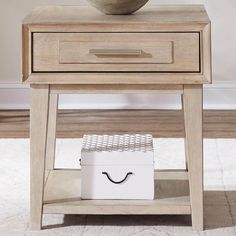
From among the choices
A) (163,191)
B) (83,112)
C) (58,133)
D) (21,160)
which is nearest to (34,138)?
(163,191)

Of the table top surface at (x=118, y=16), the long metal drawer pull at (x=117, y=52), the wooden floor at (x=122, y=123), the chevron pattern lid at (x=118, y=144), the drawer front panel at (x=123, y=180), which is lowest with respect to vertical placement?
the drawer front panel at (x=123, y=180)

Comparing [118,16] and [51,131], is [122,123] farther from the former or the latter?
[118,16]

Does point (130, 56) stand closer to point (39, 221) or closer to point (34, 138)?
point (34, 138)

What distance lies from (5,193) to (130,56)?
74cm

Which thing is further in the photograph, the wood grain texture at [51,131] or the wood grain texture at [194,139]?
the wood grain texture at [51,131]

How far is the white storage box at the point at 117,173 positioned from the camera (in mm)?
2168

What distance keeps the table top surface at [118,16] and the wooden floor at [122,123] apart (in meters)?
1.13

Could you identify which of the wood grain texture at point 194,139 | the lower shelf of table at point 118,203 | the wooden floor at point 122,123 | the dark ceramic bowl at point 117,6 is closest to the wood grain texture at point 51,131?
the lower shelf of table at point 118,203

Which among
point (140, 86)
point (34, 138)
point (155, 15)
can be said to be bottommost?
point (34, 138)

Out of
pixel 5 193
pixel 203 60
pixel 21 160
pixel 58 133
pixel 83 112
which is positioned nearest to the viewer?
pixel 203 60

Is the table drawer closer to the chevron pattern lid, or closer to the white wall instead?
the chevron pattern lid

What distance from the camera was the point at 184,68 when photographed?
203 cm

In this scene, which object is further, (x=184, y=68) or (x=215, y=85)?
(x=215, y=85)

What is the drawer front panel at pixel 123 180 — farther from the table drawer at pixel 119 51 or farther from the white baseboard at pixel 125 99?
the white baseboard at pixel 125 99
